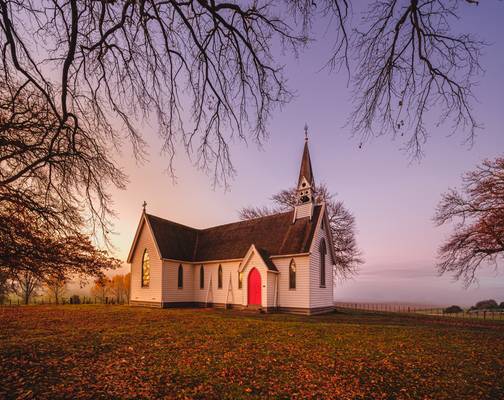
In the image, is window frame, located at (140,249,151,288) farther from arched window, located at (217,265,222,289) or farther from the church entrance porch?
the church entrance porch

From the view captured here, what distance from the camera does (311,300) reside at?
23594 millimetres

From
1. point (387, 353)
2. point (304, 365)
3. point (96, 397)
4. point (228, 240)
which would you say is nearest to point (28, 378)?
point (96, 397)

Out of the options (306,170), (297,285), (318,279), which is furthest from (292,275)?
(306,170)

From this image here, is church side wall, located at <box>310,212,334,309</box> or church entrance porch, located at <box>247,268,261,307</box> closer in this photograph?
church side wall, located at <box>310,212,334,309</box>

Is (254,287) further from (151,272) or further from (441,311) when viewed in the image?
(441,311)

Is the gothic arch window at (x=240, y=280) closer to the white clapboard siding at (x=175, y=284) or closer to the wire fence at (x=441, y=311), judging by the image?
the white clapboard siding at (x=175, y=284)

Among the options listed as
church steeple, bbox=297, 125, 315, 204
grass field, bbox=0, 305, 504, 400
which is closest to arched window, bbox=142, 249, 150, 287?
church steeple, bbox=297, 125, 315, 204

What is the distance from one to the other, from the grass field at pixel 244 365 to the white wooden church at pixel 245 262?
11.1 meters

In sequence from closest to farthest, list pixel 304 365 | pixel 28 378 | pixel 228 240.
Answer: pixel 28 378 → pixel 304 365 → pixel 228 240

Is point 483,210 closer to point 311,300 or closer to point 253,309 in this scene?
point 311,300

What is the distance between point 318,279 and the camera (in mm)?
25094

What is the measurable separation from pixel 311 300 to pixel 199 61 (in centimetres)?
2122

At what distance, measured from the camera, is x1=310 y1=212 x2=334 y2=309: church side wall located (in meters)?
24.1

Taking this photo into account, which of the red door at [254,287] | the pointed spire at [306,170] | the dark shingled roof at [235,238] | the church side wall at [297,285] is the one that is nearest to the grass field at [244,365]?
the church side wall at [297,285]
